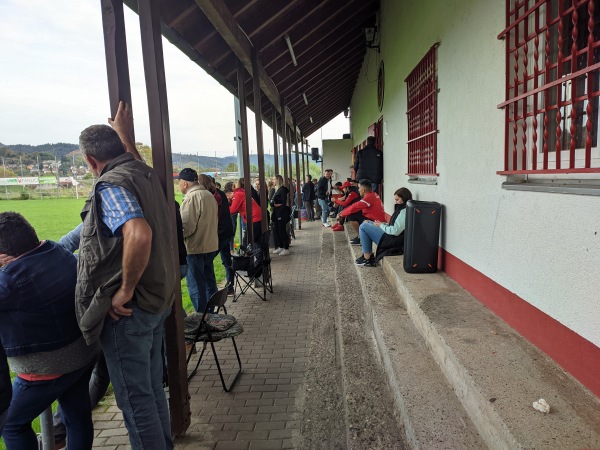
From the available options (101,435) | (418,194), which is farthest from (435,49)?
(101,435)

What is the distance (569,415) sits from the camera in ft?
5.44

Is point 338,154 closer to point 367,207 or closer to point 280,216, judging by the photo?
point 280,216

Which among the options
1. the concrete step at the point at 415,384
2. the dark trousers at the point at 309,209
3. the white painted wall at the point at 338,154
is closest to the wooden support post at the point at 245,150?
the concrete step at the point at 415,384

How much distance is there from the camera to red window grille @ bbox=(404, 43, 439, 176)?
14.2 feet

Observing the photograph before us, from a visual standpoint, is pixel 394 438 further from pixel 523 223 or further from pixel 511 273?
pixel 523 223

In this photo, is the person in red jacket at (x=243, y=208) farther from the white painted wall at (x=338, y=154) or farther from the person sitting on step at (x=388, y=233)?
the white painted wall at (x=338, y=154)

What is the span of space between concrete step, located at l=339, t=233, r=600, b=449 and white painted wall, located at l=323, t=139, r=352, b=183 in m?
15.4

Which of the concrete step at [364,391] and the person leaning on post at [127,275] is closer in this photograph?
the person leaning on post at [127,275]

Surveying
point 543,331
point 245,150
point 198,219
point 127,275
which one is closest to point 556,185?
point 543,331

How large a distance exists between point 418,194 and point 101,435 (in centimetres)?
429

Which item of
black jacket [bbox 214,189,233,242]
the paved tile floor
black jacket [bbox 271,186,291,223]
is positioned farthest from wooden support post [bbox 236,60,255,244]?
black jacket [bbox 271,186,291,223]

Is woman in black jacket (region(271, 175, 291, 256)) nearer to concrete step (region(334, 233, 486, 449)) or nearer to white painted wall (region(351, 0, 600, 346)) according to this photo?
white painted wall (region(351, 0, 600, 346))

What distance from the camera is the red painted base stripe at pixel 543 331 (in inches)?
70.4

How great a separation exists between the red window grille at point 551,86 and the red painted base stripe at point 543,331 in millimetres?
764
